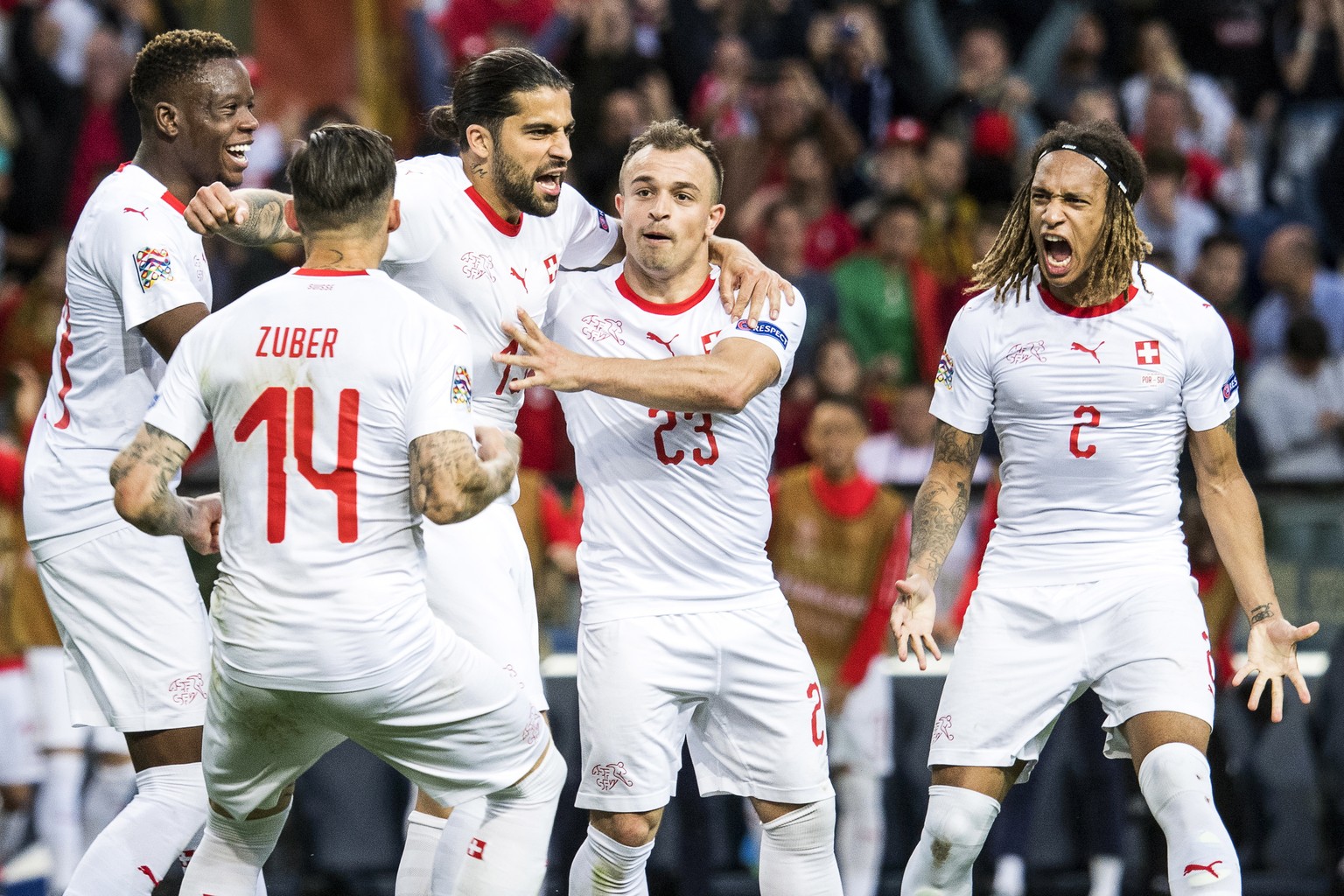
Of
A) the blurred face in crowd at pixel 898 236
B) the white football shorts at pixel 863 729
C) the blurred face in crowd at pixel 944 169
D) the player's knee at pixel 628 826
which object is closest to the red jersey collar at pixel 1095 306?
the player's knee at pixel 628 826

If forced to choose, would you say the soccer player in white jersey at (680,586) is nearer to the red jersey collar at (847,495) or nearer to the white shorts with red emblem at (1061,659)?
the white shorts with red emblem at (1061,659)

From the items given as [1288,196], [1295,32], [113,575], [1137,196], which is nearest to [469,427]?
[113,575]

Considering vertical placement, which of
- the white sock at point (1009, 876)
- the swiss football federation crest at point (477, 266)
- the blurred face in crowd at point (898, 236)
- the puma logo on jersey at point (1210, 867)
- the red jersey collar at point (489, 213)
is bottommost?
the white sock at point (1009, 876)

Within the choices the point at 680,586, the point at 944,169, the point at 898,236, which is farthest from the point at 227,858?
the point at 944,169

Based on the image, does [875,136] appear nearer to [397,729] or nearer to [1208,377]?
[1208,377]

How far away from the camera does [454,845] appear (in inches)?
219

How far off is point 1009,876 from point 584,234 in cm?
410

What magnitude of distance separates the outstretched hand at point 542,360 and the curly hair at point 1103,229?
1576 mm

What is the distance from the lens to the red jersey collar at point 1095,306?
5.96 metres

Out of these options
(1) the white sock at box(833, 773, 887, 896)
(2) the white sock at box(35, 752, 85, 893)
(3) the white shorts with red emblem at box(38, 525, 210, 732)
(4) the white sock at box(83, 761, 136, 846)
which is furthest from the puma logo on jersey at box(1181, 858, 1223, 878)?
(2) the white sock at box(35, 752, 85, 893)

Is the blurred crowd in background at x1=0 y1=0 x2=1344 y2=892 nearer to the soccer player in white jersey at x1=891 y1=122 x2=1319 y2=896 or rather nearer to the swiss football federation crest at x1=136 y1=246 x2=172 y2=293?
the soccer player in white jersey at x1=891 y1=122 x2=1319 y2=896

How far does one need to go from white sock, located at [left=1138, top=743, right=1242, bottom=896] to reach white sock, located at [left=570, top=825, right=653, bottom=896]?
1581 mm

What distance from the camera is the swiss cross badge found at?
5852 mm

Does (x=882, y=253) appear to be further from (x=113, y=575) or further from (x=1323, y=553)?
(x=113, y=575)
